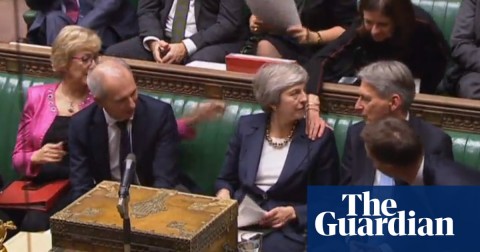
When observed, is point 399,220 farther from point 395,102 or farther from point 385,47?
point 385,47

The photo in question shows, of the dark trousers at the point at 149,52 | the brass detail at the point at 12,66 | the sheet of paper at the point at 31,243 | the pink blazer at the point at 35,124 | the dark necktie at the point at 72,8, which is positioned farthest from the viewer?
the dark necktie at the point at 72,8

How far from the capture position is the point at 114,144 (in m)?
3.56

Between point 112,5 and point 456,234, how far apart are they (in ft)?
7.18

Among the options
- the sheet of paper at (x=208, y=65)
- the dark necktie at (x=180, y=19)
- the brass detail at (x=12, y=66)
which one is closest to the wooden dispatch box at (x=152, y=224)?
the sheet of paper at (x=208, y=65)

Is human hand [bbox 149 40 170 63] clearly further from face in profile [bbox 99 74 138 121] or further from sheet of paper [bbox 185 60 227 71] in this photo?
face in profile [bbox 99 74 138 121]

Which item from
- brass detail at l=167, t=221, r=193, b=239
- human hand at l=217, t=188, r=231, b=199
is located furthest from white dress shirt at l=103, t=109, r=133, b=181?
brass detail at l=167, t=221, r=193, b=239

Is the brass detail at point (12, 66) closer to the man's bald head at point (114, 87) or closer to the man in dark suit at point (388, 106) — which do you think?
the man's bald head at point (114, 87)

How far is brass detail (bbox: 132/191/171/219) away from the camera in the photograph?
285 centimetres

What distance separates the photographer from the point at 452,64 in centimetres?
387

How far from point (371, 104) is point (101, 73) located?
2.79 feet

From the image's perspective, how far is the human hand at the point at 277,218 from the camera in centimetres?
330

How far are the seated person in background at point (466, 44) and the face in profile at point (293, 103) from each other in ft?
2.21

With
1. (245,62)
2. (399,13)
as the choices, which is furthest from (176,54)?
(399,13)

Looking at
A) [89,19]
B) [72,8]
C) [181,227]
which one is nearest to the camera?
[181,227]
